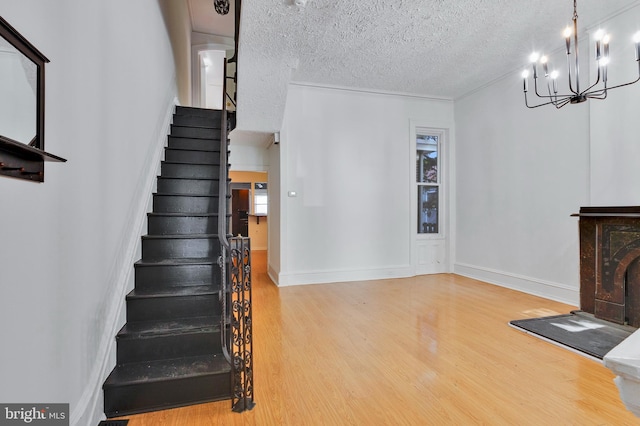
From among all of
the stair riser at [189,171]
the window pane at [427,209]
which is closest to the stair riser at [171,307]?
the stair riser at [189,171]

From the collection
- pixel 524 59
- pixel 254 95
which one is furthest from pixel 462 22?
pixel 254 95

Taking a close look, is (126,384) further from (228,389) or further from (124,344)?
(228,389)

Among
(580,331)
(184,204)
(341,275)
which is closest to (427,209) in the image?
(341,275)

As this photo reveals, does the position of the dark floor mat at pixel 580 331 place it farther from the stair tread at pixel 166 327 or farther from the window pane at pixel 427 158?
the window pane at pixel 427 158

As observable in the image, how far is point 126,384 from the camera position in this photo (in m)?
1.86

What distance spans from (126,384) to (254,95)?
347cm

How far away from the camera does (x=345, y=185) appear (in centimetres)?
543

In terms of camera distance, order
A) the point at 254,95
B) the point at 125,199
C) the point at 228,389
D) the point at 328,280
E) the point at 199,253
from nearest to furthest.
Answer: the point at 228,389 → the point at 125,199 → the point at 199,253 → the point at 254,95 → the point at 328,280

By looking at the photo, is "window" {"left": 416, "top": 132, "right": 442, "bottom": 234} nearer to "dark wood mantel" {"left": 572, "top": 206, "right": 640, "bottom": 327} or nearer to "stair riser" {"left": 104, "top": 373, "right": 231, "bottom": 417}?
"dark wood mantel" {"left": 572, "top": 206, "right": 640, "bottom": 327}

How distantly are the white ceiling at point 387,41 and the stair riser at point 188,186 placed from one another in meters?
1.36

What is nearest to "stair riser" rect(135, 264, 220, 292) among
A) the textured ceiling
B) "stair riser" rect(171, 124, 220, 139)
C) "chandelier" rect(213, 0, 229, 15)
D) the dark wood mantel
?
"stair riser" rect(171, 124, 220, 139)

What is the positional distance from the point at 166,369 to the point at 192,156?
2599mm

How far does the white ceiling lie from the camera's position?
10.5 ft

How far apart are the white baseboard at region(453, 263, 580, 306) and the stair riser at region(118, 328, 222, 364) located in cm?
423
